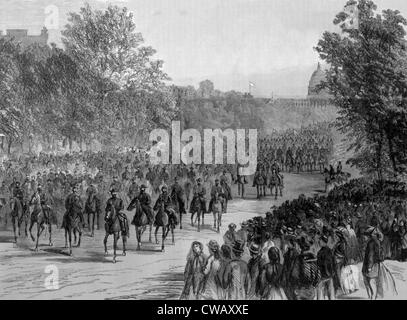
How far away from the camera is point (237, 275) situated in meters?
9.47

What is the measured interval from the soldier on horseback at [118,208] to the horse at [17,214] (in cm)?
153

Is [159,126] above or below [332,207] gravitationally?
above

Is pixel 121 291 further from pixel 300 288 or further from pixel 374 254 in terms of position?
pixel 374 254

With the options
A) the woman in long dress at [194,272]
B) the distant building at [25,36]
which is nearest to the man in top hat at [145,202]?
the woman in long dress at [194,272]

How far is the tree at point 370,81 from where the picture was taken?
10.1 metres

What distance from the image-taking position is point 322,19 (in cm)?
1014

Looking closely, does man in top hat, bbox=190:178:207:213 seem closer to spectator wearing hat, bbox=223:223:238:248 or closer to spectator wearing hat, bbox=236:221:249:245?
spectator wearing hat, bbox=223:223:238:248

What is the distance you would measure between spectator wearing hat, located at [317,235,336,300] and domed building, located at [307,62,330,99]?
2.53m

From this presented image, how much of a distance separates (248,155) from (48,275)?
155 inches

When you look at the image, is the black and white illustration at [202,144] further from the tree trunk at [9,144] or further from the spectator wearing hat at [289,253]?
the spectator wearing hat at [289,253]

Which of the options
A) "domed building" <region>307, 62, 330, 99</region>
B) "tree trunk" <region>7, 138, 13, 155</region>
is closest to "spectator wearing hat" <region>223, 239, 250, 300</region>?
"domed building" <region>307, 62, 330, 99</region>

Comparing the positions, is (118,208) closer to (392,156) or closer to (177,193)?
(177,193)

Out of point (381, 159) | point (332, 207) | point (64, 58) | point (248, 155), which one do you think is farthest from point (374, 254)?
point (64, 58)

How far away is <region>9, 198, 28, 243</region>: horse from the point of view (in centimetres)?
1002
